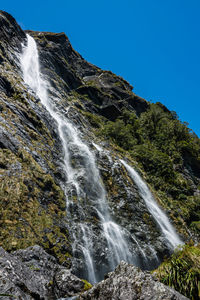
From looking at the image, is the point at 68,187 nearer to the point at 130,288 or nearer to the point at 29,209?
the point at 29,209

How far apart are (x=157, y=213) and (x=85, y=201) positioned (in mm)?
8065

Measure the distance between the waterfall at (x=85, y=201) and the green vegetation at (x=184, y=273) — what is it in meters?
4.55

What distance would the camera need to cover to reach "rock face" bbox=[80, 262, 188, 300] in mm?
4672

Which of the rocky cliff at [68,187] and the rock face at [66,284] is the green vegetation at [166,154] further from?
the rock face at [66,284]

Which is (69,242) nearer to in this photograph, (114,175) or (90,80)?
(114,175)

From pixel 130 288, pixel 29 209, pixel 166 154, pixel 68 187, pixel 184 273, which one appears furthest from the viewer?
pixel 166 154

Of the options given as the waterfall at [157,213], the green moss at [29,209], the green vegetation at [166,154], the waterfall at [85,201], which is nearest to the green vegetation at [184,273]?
the waterfall at [85,201]

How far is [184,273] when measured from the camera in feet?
25.6

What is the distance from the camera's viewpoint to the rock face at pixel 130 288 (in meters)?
4.67

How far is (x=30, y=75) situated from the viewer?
32.4 m

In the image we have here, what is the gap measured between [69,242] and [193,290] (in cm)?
646

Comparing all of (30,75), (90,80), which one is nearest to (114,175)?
(30,75)

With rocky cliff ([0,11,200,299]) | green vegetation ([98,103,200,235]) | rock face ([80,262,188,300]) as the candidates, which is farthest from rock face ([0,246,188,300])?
green vegetation ([98,103,200,235])

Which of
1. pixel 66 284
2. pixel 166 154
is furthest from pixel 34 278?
pixel 166 154
